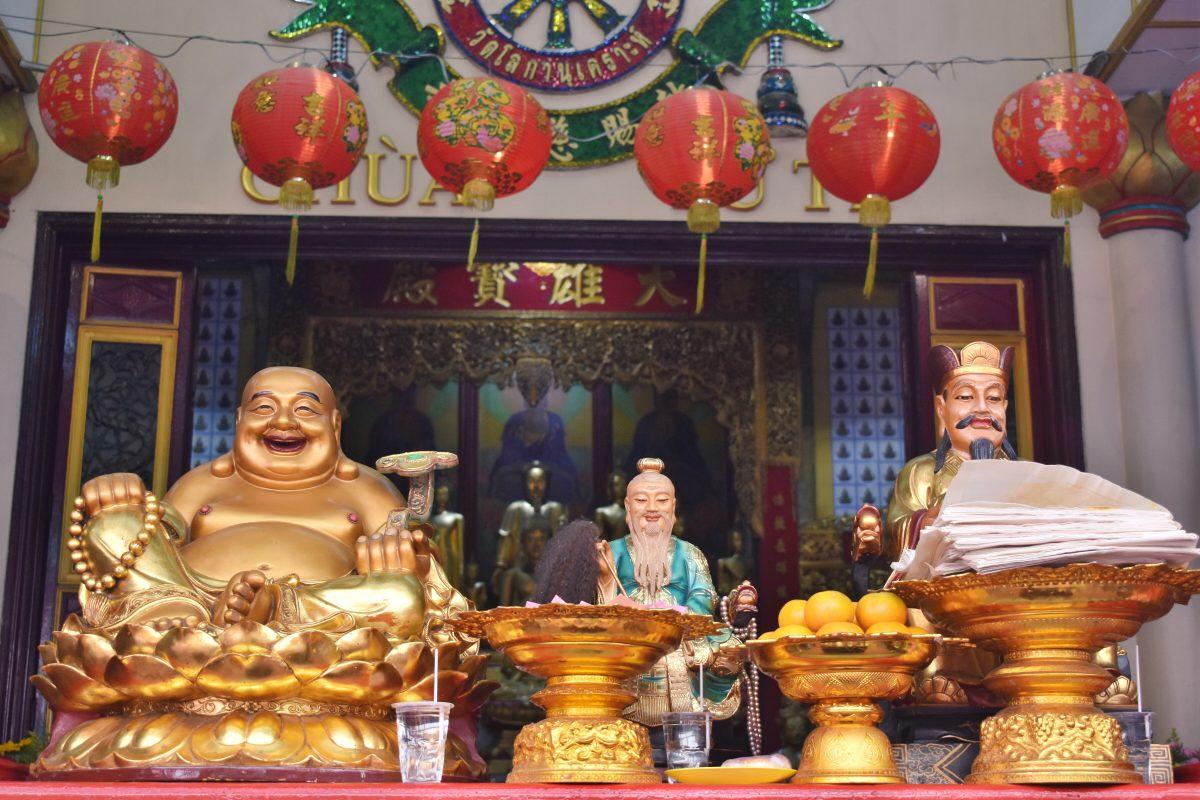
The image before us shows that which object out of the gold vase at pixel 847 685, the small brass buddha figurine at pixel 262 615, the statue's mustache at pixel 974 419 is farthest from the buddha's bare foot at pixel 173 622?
the statue's mustache at pixel 974 419

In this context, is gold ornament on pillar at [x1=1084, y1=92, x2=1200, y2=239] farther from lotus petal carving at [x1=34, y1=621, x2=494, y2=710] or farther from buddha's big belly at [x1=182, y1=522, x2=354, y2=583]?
lotus petal carving at [x1=34, y1=621, x2=494, y2=710]

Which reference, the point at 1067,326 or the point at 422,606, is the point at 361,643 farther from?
the point at 1067,326

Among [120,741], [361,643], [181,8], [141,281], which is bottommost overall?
[120,741]

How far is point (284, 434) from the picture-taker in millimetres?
4070

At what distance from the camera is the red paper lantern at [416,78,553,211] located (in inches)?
169

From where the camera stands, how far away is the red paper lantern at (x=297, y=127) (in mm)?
4254

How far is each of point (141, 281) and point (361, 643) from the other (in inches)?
123

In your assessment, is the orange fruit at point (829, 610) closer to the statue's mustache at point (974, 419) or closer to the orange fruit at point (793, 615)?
the orange fruit at point (793, 615)

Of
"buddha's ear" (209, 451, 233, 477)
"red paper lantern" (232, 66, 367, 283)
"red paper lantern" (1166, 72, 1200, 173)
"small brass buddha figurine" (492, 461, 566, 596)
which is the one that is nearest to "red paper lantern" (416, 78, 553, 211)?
"red paper lantern" (232, 66, 367, 283)

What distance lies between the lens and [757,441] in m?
8.12

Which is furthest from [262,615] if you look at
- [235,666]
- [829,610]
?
[829,610]

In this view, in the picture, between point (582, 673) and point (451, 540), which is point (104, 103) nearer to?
point (582, 673)

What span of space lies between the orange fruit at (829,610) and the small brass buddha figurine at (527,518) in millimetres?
5972

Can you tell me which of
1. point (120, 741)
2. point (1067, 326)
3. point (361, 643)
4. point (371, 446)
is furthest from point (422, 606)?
point (371, 446)
